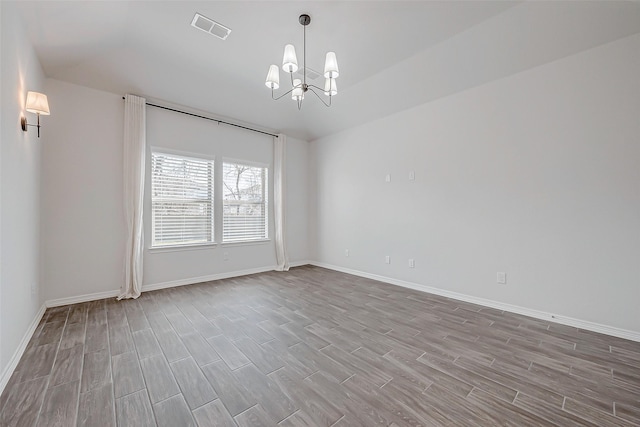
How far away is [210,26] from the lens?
9.47 feet

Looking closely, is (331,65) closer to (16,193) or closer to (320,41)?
(320,41)

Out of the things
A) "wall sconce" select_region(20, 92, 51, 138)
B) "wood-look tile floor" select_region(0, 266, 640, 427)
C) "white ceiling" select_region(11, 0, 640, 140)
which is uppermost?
"white ceiling" select_region(11, 0, 640, 140)

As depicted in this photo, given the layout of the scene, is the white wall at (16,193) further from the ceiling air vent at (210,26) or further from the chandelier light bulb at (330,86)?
the chandelier light bulb at (330,86)

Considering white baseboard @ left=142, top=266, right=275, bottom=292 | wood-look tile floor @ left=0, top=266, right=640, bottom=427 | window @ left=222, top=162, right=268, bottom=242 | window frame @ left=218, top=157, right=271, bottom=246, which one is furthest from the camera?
window @ left=222, top=162, right=268, bottom=242

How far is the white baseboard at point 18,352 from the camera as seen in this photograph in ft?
5.89

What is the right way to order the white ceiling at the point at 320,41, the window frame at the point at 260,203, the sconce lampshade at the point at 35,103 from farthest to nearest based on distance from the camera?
1. the window frame at the point at 260,203
2. the white ceiling at the point at 320,41
3. the sconce lampshade at the point at 35,103

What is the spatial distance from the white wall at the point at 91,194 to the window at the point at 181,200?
0.59 ft

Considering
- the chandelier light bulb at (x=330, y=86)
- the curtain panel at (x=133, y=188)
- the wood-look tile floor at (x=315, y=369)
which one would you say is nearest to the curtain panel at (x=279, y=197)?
the wood-look tile floor at (x=315, y=369)

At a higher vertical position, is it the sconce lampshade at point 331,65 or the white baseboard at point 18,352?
the sconce lampshade at point 331,65

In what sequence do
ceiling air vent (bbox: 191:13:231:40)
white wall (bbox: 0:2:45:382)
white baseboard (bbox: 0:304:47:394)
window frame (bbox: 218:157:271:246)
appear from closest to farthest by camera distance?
1. white baseboard (bbox: 0:304:47:394)
2. white wall (bbox: 0:2:45:382)
3. ceiling air vent (bbox: 191:13:231:40)
4. window frame (bbox: 218:157:271:246)

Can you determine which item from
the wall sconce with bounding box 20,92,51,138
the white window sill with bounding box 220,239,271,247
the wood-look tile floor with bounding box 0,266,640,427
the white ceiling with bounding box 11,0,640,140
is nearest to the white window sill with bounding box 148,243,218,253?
the white window sill with bounding box 220,239,271,247

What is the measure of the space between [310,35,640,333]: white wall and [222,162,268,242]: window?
7.95 feet

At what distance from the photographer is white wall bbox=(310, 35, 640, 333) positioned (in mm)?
2629

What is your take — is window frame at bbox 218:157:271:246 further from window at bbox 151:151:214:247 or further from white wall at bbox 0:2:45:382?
white wall at bbox 0:2:45:382
